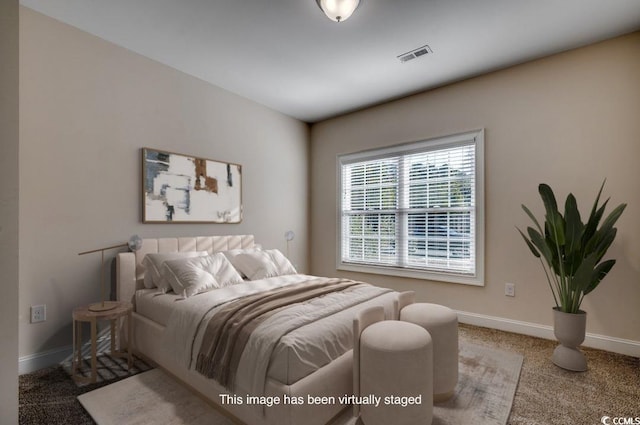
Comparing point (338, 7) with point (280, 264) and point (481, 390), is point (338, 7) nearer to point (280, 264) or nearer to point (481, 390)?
point (280, 264)

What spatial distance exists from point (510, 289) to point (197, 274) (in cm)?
324

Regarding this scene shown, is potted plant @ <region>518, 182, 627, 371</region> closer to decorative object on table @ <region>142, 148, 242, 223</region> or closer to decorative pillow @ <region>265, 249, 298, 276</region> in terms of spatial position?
decorative pillow @ <region>265, 249, 298, 276</region>

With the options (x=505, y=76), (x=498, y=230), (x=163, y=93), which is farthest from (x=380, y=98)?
(x=163, y=93)

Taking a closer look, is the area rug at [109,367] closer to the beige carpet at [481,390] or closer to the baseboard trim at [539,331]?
the beige carpet at [481,390]

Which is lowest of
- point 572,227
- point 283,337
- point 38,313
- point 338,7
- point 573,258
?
point 38,313

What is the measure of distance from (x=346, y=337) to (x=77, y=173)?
268cm

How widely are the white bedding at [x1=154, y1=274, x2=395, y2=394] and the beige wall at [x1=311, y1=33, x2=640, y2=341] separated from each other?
1623mm

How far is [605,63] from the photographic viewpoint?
9.36 feet

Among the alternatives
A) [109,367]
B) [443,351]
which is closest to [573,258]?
[443,351]

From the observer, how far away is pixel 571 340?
2.46m

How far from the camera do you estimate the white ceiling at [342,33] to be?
2393mm

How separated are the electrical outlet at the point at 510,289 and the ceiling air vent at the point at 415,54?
8.54 ft

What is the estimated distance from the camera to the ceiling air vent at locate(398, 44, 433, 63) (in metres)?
2.95

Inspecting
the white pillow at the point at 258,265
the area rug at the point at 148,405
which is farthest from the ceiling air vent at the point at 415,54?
the area rug at the point at 148,405
